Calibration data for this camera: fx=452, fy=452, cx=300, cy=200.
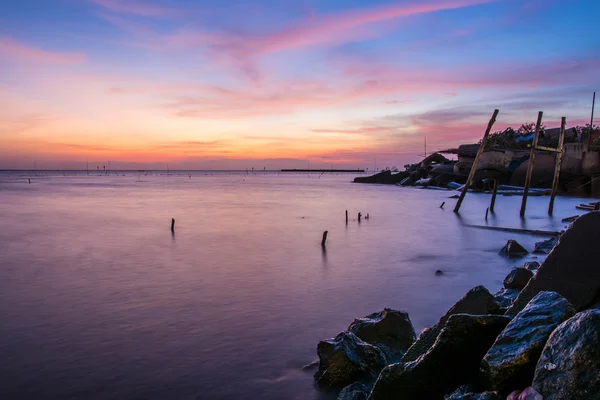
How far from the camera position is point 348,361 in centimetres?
649

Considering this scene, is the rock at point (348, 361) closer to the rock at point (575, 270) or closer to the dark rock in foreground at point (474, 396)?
the rock at point (575, 270)

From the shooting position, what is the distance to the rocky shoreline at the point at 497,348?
3.73 m

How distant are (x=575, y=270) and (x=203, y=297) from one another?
28.5 ft

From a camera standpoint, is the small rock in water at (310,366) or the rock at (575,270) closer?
the rock at (575,270)

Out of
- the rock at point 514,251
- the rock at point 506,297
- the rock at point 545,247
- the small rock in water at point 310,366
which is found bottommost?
the small rock in water at point 310,366

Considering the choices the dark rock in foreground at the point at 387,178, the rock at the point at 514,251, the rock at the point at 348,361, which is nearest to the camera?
the rock at the point at 348,361

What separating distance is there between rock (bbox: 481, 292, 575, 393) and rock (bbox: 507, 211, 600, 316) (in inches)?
51.7

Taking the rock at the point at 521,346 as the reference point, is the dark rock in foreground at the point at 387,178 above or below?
below

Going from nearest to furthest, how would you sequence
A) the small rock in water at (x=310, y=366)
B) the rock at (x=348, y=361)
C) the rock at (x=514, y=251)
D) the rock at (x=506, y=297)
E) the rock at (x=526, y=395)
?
the rock at (x=526, y=395) → the rock at (x=348, y=361) → the small rock in water at (x=310, y=366) → the rock at (x=506, y=297) → the rock at (x=514, y=251)

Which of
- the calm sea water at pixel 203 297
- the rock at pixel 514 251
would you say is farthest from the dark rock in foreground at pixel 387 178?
the rock at pixel 514 251

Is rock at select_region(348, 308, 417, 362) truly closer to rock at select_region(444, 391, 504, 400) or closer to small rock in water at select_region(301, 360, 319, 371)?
small rock in water at select_region(301, 360, 319, 371)

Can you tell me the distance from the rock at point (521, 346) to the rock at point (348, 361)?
2345 millimetres

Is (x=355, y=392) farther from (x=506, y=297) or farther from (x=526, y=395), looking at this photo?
(x=506, y=297)

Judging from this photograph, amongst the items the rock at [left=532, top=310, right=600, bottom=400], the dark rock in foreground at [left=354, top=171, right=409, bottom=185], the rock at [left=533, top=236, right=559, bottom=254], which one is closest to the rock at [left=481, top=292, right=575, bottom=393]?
the rock at [left=532, top=310, right=600, bottom=400]
